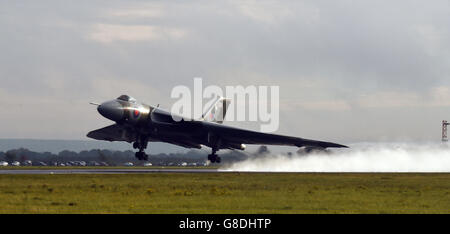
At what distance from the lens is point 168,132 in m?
53.8

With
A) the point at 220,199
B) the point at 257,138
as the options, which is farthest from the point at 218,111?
the point at 220,199

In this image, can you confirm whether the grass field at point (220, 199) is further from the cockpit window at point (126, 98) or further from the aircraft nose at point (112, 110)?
the cockpit window at point (126, 98)

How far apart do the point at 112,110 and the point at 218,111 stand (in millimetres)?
20254

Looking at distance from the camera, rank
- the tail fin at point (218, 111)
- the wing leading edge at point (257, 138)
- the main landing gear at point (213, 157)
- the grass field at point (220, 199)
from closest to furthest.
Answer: the grass field at point (220, 199) → the wing leading edge at point (257, 138) → the main landing gear at point (213, 157) → the tail fin at point (218, 111)

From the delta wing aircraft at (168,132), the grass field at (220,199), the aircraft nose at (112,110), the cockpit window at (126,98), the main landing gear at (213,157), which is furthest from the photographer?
the main landing gear at (213,157)

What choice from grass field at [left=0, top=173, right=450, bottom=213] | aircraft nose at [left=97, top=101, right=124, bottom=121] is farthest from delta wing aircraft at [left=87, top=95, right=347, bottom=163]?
grass field at [left=0, top=173, right=450, bottom=213]

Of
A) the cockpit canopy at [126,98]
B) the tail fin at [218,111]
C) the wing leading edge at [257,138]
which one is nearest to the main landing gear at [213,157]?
the wing leading edge at [257,138]

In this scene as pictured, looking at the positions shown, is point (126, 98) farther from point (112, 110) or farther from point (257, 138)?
point (257, 138)

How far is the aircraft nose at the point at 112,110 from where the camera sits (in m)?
48.8

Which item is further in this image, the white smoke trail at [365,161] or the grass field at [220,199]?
the white smoke trail at [365,161]

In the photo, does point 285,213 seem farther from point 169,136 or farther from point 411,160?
point 411,160

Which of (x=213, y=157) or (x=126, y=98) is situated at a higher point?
(x=126, y=98)
